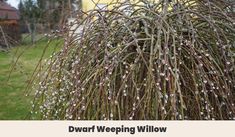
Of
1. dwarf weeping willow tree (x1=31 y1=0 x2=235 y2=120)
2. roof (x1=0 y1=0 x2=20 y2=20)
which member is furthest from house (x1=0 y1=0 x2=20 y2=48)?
dwarf weeping willow tree (x1=31 y1=0 x2=235 y2=120)

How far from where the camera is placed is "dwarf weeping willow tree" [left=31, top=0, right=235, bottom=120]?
1.89 m

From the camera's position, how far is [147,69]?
1.99 m

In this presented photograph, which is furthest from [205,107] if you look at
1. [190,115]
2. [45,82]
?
[45,82]

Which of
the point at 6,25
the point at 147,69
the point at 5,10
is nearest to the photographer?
the point at 147,69

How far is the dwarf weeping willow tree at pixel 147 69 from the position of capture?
1893 millimetres

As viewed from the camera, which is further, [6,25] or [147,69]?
[6,25]

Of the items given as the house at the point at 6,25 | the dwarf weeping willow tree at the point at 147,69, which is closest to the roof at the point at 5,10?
the house at the point at 6,25

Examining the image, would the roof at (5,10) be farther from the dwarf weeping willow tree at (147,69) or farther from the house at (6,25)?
the dwarf weeping willow tree at (147,69)

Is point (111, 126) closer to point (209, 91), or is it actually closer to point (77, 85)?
point (77, 85)

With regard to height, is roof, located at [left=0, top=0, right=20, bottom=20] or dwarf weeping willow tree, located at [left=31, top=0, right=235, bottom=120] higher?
roof, located at [left=0, top=0, right=20, bottom=20]

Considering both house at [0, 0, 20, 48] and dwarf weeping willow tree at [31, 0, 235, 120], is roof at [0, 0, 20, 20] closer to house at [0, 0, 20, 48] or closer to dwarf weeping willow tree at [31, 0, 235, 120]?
house at [0, 0, 20, 48]

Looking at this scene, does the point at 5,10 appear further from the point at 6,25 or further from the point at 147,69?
the point at 147,69

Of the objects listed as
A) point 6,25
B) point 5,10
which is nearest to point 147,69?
point 6,25

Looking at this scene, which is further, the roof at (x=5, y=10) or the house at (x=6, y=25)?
the roof at (x=5, y=10)
